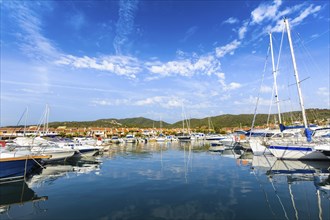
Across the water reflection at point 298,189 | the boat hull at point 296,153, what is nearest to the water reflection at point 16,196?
the water reflection at point 298,189

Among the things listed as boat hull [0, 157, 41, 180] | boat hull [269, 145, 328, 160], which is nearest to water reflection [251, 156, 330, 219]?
boat hull [269, 145, 328, 160]

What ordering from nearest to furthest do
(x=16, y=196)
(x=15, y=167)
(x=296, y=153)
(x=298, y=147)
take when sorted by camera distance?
1. (x=16, y=196)
2. (x=15, y=167)
3. (x=298, y=147)
4. (x=296, y=153)

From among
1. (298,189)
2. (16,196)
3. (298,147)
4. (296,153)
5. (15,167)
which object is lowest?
(298,189)

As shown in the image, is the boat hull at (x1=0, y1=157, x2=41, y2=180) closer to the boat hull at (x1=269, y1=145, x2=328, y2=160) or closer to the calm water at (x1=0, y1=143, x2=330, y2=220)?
the calm water at (x1=0, y1=143, x2=330, y2=220)

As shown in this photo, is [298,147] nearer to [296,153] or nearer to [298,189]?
[296,153]

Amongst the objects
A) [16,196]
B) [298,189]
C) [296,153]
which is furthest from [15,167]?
[296,153]

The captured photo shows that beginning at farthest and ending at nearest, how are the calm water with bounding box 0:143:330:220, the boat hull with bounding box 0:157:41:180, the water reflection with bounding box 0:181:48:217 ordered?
the boat hull with bounding box 0:157:41:180 → the water reflection with bounding box 0:181:48:217 → the calm water with bounding box 0:143:330:220

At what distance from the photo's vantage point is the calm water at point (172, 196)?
1084 cm

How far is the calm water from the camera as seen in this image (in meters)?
10.8

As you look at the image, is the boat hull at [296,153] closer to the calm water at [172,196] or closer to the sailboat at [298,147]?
the sailboat at [298,147]

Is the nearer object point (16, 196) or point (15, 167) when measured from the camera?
point (16, 196)

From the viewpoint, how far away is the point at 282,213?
10664 mm

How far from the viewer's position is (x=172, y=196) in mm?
13641

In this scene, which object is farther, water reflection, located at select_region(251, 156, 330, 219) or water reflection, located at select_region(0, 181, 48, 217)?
water reflection, located at select_region(0, 181, 48, 217)
